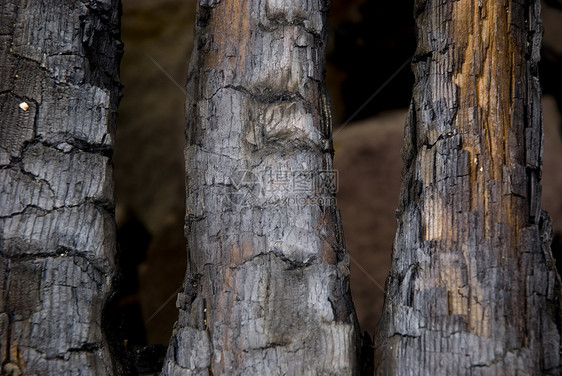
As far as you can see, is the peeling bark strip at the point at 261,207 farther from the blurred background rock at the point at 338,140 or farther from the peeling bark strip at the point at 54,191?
the blurred background rock at the point at 338,140

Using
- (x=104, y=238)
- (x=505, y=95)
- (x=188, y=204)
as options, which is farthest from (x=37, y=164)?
(x=505, y=95)

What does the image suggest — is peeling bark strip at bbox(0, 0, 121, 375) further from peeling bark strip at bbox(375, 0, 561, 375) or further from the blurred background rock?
the blurred background rock

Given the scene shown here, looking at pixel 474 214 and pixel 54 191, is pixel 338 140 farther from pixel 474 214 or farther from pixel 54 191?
pixel 54 191

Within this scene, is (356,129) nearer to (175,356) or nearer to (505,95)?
(505,95)

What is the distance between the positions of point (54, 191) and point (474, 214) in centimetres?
81

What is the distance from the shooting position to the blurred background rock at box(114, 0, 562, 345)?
73.7 inches

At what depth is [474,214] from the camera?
1.00 m

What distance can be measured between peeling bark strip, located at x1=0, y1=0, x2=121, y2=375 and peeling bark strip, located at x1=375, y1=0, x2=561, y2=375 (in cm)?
58

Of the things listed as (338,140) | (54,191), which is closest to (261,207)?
(54,191)

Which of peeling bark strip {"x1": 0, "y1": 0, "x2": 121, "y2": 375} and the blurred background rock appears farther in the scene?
the blurred background rock

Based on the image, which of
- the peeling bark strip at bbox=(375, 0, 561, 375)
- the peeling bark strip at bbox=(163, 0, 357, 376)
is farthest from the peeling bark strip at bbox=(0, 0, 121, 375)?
the peeling bark strip at bbox=(375, 0, 561, 375)

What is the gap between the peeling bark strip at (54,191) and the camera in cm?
100

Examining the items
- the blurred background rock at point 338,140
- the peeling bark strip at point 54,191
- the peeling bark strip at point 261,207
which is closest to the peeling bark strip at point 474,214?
the peeling bark strip at point 261,207

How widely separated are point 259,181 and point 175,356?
38cm
